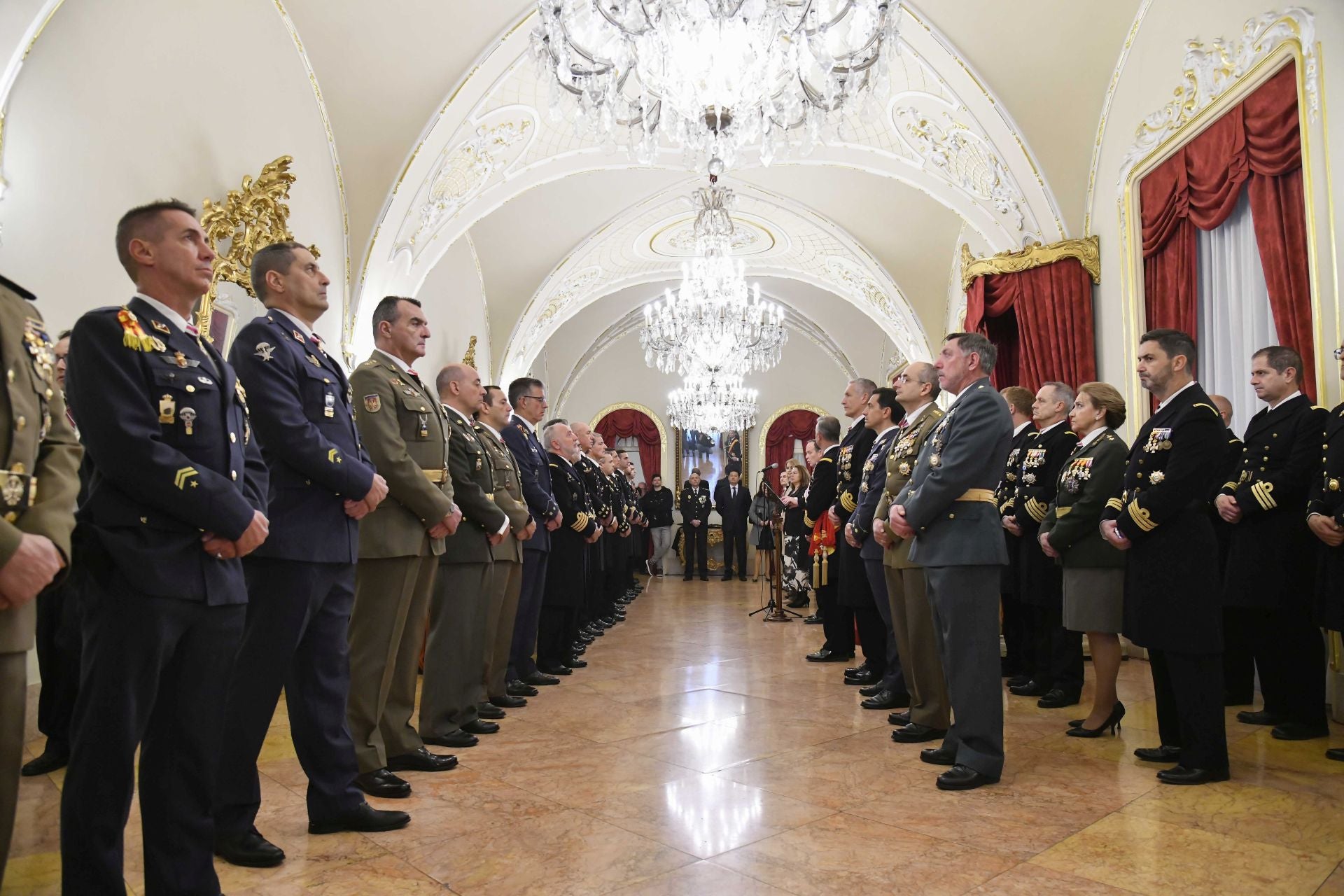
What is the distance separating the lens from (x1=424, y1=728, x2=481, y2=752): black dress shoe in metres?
3.34

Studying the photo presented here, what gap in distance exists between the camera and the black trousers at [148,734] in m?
1.65

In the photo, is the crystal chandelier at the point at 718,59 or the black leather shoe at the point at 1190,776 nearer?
the black leather shoe at the point at 1190,776

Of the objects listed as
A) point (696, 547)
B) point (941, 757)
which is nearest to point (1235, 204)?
point (941, 757)

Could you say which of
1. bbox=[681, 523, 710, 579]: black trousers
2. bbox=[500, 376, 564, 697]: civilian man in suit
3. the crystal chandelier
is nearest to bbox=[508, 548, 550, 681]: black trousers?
bbox=[500, 376, 564, 697]: civilian man in suit

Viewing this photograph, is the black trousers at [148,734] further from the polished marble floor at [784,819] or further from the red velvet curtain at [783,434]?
the red velvet curtain at [783,434]

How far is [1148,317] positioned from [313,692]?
530 cm

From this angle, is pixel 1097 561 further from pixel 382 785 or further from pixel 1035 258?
pixel 1035 258

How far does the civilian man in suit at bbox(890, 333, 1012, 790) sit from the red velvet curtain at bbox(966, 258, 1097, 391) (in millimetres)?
3535

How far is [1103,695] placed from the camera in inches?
138

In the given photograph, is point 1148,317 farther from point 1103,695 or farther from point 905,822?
point 905,822

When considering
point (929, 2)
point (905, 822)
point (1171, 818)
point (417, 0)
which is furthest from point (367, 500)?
point (929, 2)

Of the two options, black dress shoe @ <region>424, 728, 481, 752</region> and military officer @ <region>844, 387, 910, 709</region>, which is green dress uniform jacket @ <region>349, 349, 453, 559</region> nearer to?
black dress shoe @ <region>424, 728, 481, 752</region>

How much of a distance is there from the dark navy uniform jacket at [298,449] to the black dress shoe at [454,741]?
1.19m

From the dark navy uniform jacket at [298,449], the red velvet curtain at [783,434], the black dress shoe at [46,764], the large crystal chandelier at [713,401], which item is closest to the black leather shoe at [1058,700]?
the dark navy uniform jacket at [298,449]
